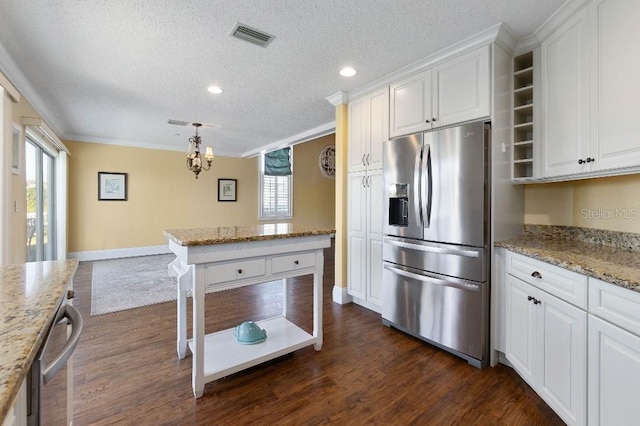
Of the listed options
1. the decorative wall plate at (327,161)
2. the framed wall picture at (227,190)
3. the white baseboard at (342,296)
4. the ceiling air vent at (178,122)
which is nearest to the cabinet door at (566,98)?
the white baseboard at (342,296)

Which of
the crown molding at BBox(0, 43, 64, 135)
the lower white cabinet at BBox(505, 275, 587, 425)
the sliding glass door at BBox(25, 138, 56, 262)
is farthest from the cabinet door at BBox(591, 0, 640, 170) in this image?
the sliding glass door at BBox(25, 138, 56, 262)

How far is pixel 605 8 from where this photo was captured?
1.67m

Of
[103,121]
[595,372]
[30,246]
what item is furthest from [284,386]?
[103,121]

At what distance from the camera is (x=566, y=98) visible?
6.41 ft

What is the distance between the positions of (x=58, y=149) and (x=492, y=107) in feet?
20.8

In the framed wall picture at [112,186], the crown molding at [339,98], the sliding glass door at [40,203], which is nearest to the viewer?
the crown molding at [339,98]

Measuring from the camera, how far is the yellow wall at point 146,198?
19.2 feet

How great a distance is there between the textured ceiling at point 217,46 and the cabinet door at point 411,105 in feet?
0.59

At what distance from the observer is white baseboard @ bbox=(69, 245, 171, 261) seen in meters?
5.87

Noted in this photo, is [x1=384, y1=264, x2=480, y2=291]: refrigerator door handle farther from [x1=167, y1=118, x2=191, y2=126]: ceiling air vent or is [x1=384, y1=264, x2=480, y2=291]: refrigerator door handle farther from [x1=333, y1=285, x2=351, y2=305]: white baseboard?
[x1=167, y1=118, x2=191, y2=126]: ceiling air vent

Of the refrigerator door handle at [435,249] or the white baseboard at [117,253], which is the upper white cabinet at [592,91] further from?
the white baseboard at [117,253]

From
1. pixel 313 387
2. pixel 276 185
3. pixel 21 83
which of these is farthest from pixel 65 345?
pixel 276 185

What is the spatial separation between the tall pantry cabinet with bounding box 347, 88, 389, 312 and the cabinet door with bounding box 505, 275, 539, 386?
1.21 m

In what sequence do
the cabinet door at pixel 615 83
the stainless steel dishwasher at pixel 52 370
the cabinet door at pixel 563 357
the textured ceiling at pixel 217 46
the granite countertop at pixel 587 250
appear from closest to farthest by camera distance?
1. the stainless steel dishwasher at pixel 52 370
2. the granite countertop at pixel 587 250
3. the cabinet door at pixel 563 357
4. the cabinet door at pixel 615 83
5. the textured ceiling at pixel 217 46
